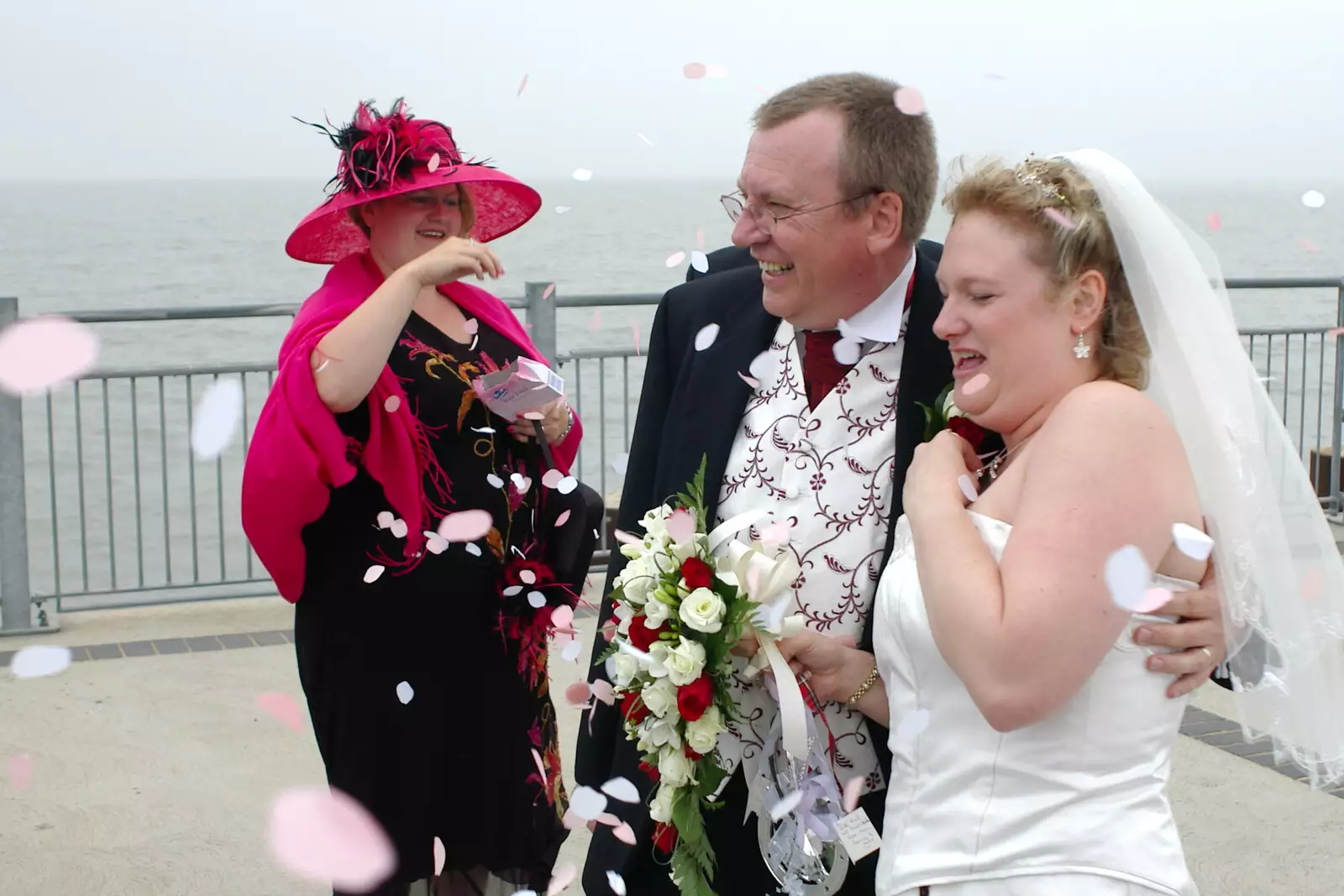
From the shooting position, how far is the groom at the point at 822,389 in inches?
99.1

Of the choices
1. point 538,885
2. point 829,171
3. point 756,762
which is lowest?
point 538,885

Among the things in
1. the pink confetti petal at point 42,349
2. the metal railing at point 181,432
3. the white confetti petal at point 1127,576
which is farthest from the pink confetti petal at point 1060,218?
the pink confetti petal at point 42,349

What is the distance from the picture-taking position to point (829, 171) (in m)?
2.55

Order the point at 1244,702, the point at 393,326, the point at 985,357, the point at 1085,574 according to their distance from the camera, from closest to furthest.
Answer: the point at 1085,574 → the point at 985,357 → the point at 1244,702 → the point at 393,326

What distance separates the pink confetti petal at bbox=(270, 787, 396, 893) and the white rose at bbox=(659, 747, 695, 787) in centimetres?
122

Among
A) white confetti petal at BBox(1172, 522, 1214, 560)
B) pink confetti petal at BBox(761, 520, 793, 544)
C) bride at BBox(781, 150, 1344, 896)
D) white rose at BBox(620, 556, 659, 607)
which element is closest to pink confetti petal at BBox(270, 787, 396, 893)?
white rose at BBox(620, 556, 659, 607)

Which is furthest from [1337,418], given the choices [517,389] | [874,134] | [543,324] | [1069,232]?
[1069,232]

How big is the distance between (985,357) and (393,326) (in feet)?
4.72

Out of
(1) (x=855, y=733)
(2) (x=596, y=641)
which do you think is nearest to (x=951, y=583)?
(1) (x=855, y=733)

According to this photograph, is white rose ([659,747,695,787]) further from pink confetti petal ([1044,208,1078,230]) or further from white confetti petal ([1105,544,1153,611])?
pink confetti petal ([1044,208,1078,230])

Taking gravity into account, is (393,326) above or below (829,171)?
below

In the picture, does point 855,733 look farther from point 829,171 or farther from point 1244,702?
point 829,171

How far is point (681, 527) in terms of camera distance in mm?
2404

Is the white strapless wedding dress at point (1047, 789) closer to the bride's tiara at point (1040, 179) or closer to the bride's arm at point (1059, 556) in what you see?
the bride's arm at point (1059, 556)
